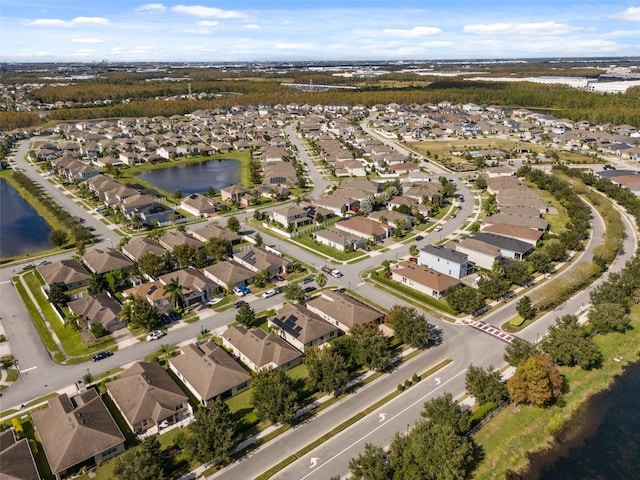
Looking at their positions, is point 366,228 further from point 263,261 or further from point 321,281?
point 263,261

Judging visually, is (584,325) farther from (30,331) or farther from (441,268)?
(30,331)

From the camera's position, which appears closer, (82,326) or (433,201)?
(82,326)

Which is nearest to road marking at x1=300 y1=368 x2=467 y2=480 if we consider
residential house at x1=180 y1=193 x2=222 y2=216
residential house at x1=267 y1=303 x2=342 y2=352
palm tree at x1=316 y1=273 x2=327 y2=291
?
residential house at x1=267 y1=303 x2=342 y2=352

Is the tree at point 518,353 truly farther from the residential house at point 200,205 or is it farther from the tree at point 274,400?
the residential house at point 200,205

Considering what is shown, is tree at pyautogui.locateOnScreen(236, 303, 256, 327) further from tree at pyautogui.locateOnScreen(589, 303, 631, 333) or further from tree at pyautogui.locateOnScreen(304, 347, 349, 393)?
tree at pyautogui.locateOnScreen(589, 303, 631, 333)

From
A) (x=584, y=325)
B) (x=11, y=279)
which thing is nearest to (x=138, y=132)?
(x=11, y=279)
